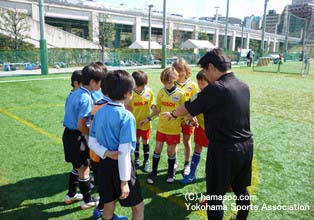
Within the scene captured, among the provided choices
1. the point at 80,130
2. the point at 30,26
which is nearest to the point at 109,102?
the point at 80,130

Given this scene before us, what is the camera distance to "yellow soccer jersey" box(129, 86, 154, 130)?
443cm

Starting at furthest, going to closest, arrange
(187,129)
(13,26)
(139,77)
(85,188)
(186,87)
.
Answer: (13,26)
(186,87)
(187,129)
(139,77)
(85,188)

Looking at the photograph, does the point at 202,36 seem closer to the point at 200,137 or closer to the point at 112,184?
the point at 200,137

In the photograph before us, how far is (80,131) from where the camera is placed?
126 inches

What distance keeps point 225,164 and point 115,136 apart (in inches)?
42.9

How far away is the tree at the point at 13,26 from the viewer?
29.7 m

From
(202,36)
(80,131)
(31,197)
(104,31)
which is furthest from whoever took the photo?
(202,36)

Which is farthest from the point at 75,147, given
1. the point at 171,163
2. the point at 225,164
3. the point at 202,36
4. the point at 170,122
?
the point at 202,36

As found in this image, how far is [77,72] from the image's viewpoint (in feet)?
11.6

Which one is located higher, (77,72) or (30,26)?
(30,26)

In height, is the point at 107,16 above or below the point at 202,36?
above

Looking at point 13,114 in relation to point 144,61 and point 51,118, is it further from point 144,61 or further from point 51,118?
point 144,61

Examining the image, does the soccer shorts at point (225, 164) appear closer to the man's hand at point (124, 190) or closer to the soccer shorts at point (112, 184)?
the soccer shorts at point (112, 184)

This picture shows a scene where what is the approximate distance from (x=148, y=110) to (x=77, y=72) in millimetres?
1426
